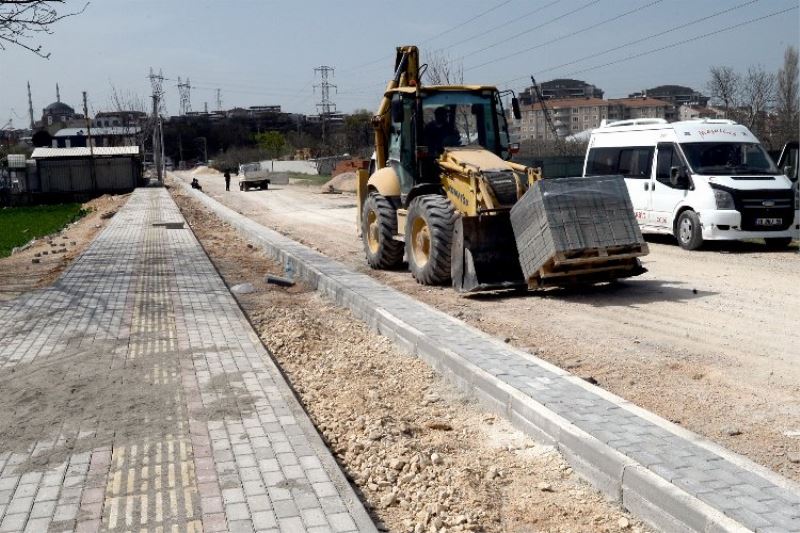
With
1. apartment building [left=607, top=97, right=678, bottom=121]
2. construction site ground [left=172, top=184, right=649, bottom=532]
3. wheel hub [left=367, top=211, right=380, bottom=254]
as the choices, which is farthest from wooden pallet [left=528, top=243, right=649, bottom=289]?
apartment building [left=607, top=97, right=678, bottom=121]

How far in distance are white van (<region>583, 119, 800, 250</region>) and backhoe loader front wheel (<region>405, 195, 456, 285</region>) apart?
18.7 feet

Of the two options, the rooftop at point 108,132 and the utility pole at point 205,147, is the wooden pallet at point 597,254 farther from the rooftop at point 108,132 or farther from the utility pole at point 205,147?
the utility pole at point 205,147

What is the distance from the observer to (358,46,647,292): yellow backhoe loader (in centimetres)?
1014

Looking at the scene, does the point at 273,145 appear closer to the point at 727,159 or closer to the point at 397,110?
the point at 727,159

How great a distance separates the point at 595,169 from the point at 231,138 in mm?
112697

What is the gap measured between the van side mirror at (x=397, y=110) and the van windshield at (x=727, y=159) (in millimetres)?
5867

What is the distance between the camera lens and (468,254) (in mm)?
10094

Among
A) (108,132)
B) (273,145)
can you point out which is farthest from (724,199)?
(108,132)

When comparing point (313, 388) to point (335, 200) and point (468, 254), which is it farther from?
point (335, 200)

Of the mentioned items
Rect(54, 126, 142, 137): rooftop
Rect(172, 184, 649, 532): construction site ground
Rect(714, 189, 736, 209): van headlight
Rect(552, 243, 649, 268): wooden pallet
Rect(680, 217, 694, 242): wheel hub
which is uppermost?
Rect(54, 126, 142, 137): rooftop

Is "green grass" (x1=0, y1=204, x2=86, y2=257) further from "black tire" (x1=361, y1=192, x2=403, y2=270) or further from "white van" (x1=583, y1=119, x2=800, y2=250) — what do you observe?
"white van" (x1=583, y1=119, x2=800, y2=250)

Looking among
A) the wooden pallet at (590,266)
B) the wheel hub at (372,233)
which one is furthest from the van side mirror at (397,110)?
the wooden pallet at (590,266)

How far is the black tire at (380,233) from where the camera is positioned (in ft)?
41.3

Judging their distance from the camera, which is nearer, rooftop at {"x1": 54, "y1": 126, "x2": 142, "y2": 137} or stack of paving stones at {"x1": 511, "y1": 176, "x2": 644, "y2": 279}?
stack of paving stones at {"x1": 511, "y1": 176, "x2": 644, "y2": 279}
